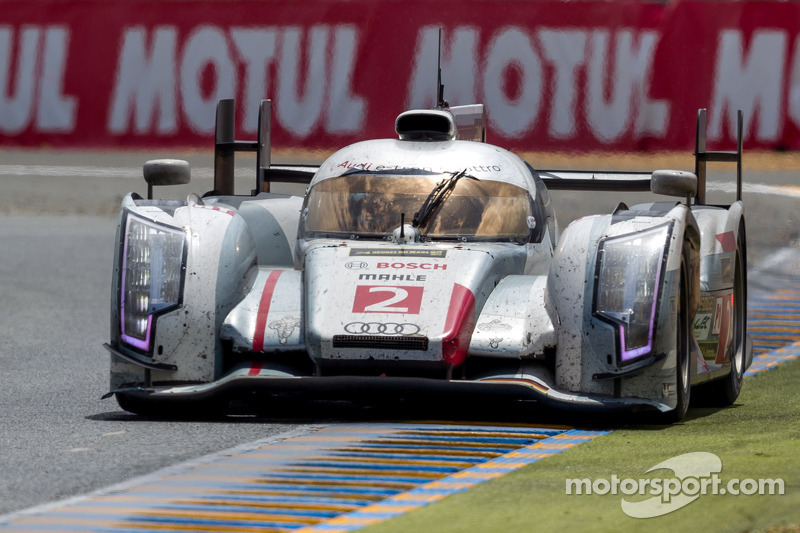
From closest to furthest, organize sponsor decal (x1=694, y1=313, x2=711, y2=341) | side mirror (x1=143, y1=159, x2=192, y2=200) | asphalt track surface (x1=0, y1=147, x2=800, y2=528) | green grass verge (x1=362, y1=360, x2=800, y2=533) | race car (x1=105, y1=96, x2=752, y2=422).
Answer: green grass verge (x1=362, y1=360, x2=800, y2=533) < asphalt track surface (x1=0, y1=147, x2=800, y2=528) < race car (x1=105, y1=96, x2=752, y2=422) < sponsor decal (x1=694, y1=313, x2=711, y2=341) < side mirror (x1=143, y1=159, x2=192, y2=200)

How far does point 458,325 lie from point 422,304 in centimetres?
21

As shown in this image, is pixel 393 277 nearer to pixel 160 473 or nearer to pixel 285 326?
pixel 285 326

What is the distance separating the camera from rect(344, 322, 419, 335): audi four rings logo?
749 centimetres

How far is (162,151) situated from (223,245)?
15.3 m

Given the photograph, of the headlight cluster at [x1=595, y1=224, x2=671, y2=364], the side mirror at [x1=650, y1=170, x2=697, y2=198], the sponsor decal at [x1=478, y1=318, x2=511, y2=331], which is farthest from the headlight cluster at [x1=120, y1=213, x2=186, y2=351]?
the side mirror at [x1=650, y1=170, x2=697, y2=198]

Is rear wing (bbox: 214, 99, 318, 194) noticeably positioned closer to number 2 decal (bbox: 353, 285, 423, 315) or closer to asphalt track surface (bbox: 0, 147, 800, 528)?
asphalt track surface (bbox: 0, 147, 800, 528)

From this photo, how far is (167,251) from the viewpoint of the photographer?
802 centimetres

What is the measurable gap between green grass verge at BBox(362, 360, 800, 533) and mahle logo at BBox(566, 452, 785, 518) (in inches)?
1.6

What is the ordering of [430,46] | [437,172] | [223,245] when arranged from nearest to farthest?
[223,245] < [437,172] < [430,46]

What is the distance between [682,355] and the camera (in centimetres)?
789

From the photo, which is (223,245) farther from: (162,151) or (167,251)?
(162,151)

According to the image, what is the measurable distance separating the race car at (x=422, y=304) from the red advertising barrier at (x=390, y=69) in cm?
1298

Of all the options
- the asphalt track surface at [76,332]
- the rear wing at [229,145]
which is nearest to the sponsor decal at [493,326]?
the asphalt track surface at [76,332]

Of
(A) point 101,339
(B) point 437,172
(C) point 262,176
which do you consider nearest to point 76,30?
(A) point 101,339
